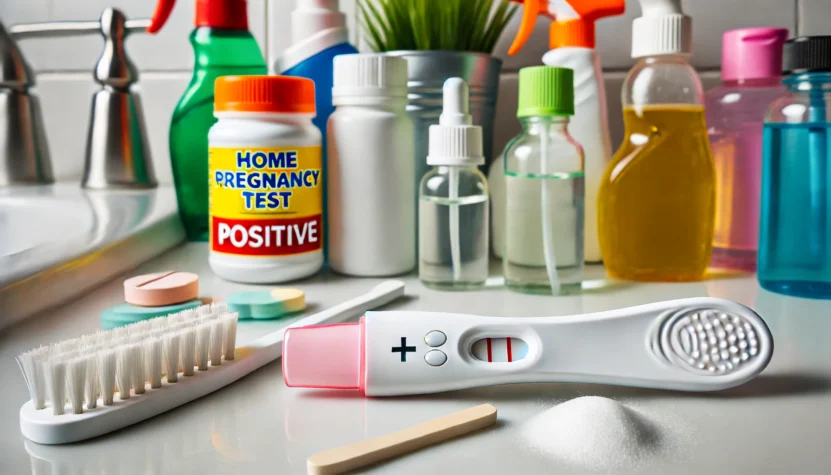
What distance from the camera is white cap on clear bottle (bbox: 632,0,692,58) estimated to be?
63 cm

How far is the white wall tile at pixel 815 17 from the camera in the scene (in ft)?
2.65

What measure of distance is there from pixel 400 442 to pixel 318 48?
1.67 feet

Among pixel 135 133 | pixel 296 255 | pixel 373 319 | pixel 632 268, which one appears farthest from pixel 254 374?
pixel 135 133

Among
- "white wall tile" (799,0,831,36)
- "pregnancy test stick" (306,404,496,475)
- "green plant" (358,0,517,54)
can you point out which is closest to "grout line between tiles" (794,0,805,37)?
"white wall tile" (799,0,831,36)

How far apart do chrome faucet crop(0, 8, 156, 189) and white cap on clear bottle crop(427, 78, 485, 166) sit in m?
0.52

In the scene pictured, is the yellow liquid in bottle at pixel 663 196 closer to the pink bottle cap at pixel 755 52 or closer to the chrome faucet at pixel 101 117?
the pink bottle cap at pixel 755 52

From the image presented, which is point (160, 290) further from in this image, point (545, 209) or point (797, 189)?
point (797, 189)

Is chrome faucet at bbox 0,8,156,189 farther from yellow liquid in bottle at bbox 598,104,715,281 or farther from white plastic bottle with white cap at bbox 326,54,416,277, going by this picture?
yellow liquid in bottle at bbox 598,104,715,281

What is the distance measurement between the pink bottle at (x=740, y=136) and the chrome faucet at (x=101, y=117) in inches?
28.0

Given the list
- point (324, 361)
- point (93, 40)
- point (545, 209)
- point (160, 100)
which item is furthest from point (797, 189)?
point (93, 40)

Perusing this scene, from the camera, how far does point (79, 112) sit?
3.44 feet

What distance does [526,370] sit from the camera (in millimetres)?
375

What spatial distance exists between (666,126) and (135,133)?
0.67 m

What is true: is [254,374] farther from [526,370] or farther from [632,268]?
[632,268]
